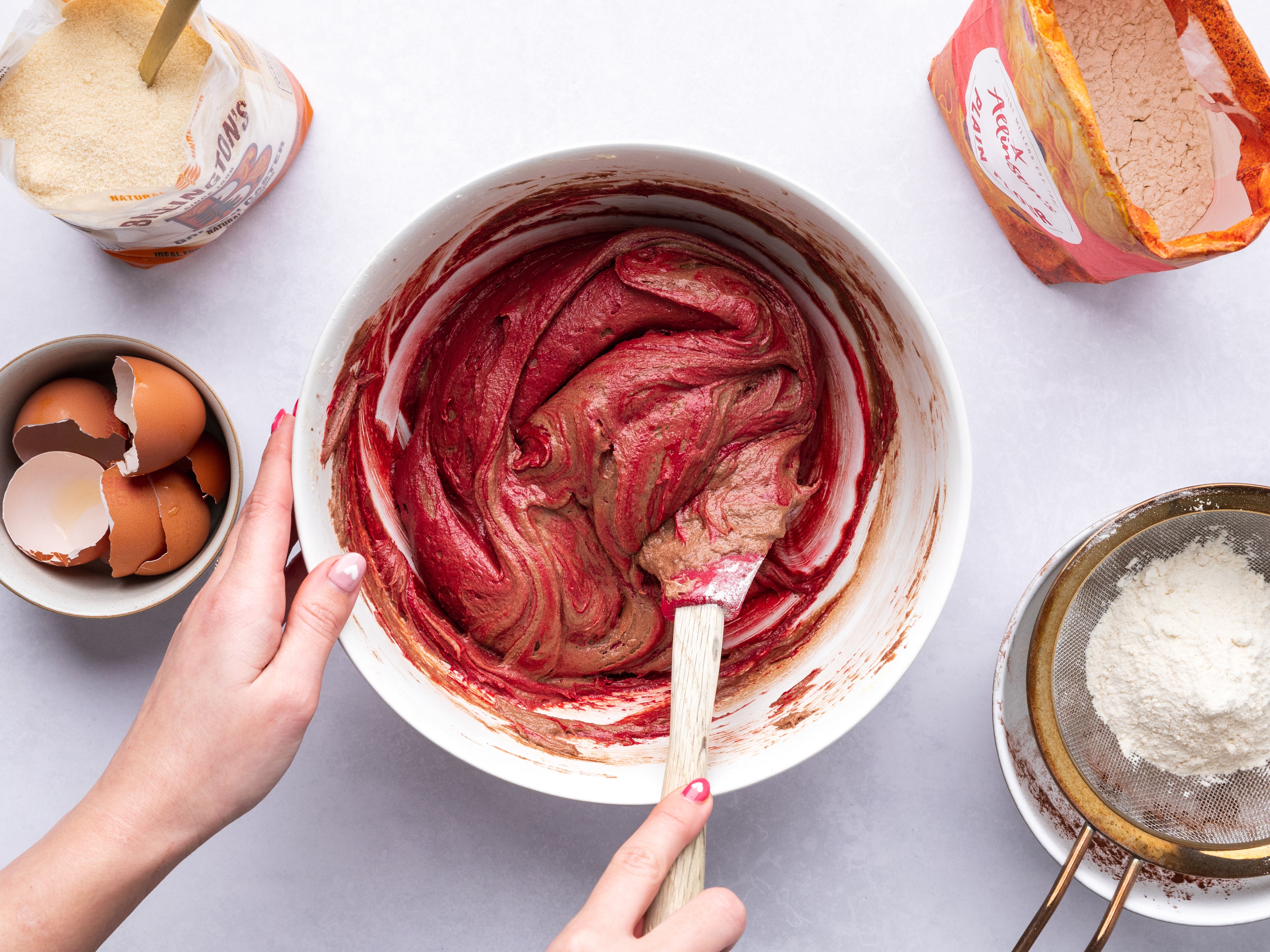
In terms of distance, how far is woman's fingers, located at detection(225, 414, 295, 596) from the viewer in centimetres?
142

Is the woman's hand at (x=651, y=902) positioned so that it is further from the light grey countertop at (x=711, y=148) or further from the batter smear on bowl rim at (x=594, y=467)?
the light grey countertop at (x=711, y=148)

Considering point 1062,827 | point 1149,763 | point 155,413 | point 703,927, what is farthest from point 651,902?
point 155,413

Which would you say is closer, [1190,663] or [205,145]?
[205,145]

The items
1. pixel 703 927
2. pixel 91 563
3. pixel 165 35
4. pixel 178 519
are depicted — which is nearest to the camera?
pixel 703 927

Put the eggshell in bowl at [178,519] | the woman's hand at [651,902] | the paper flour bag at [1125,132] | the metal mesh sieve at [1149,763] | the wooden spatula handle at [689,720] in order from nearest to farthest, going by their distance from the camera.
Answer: the woman's hand at [651,902], the wooden spatula handle at [689,720], the paper flour bag at [1125,132], the eggshell in bowl at [178,519], the metal mesh sieve at [1149,763]

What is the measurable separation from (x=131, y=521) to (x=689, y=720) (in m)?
1.14

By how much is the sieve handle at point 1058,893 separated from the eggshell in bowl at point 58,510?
1.95 meters

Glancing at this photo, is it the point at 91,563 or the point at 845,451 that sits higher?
the point at 845,451

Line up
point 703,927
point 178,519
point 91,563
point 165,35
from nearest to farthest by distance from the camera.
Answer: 1. point 703,927
2. point 165,35
3. point 178,519
4. point 91,563

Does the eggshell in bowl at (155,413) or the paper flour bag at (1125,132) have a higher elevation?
the paper flour bag at (1125,132)

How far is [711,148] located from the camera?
71.2 inches

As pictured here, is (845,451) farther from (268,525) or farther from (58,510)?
(58,510)

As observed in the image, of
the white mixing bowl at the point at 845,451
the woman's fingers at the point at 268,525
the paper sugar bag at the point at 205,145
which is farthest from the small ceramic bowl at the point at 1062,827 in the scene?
the paper sugar bag at the point at 205,145

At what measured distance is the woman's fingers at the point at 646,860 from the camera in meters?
1.31
